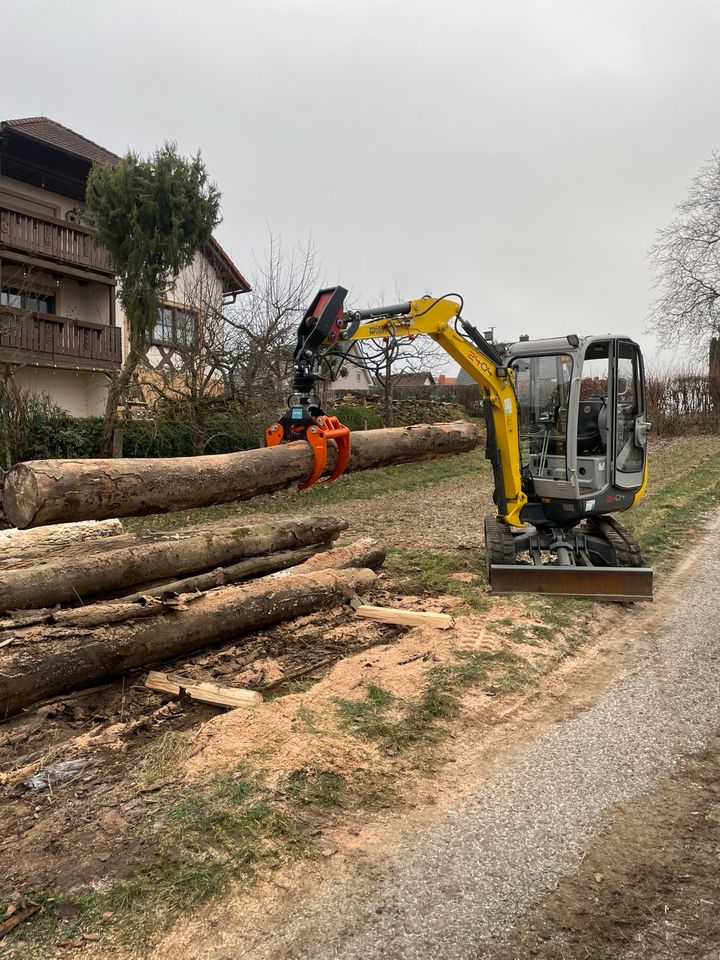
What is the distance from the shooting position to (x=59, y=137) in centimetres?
2164

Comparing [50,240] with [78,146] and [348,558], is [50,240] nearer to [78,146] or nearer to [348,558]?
[78,146]

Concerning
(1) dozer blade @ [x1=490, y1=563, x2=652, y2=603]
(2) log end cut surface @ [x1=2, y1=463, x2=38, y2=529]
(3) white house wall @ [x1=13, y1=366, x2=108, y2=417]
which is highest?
(3) white house wall @ [x1=13, y1=366, x2=108, y2=417]

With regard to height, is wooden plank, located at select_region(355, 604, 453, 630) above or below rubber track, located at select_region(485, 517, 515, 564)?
below

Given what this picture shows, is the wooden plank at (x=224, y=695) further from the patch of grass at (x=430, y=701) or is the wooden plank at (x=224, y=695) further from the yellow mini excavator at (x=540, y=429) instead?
the yellow mini excavator at (x=540, y=429)

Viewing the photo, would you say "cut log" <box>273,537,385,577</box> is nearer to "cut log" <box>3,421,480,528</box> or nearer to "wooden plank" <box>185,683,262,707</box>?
"cut log" <box>3,421,480,528</box>

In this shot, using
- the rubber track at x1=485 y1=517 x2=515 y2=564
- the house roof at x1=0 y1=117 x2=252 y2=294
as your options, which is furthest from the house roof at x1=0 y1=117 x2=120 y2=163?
the rubber track at x1=485 y1=517 x2=515 y2=564

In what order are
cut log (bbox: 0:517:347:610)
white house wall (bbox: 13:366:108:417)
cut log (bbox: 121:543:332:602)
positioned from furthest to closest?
white house wall (bbox: 13:366:108:417) → cut log (bbox: 121:543:332:602) → cut log (bbox: 0:517:347:610)

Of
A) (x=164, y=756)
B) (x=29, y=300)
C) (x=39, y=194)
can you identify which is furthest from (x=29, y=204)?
(x=164, y=756)

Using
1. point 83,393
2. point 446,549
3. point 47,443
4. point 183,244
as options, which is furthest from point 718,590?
point 83,393

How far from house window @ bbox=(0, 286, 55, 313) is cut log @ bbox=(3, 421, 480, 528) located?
46.9 ft

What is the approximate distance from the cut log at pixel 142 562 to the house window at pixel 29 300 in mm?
15826

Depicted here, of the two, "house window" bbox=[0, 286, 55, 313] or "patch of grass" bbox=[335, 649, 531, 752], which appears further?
"house window" bbox=[0, 286, 55, 313]

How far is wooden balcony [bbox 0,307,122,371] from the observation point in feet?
59.0

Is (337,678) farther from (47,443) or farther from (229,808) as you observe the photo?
(47,443)
